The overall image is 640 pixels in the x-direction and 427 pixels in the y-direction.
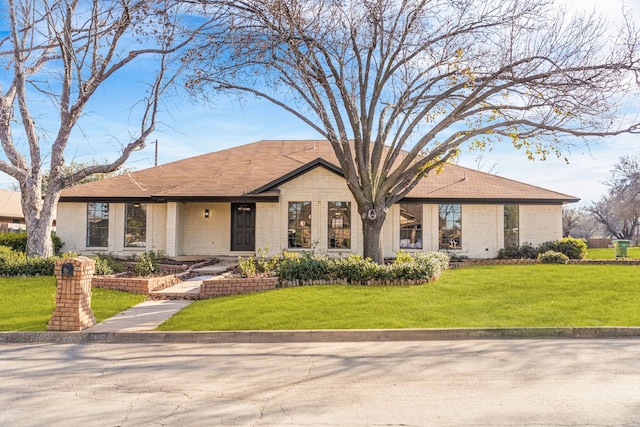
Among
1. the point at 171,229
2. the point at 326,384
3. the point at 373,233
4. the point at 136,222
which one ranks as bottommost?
the point at 326,384

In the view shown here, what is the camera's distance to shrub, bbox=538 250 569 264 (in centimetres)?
1703

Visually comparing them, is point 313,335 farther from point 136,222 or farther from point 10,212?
point 10,212

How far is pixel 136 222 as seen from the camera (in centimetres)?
2025

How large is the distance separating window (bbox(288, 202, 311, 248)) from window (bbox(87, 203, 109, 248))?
8.00 meters

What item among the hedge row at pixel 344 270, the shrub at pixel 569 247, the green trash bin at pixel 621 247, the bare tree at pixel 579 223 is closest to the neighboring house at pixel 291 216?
the shrub at pixel 569 247

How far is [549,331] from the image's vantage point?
8.25 m

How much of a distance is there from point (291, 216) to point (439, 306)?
10.2 m

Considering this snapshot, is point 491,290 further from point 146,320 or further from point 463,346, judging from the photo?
point 146,320

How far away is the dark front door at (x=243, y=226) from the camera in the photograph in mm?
20156

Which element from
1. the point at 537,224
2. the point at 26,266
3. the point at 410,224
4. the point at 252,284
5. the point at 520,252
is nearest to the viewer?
the point at 252,284

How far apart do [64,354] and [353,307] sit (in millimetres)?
5362

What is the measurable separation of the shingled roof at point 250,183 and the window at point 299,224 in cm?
119

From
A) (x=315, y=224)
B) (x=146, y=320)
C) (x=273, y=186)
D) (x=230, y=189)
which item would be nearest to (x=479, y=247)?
(x=315, y=224)

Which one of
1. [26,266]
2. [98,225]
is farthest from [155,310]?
[98,225]
